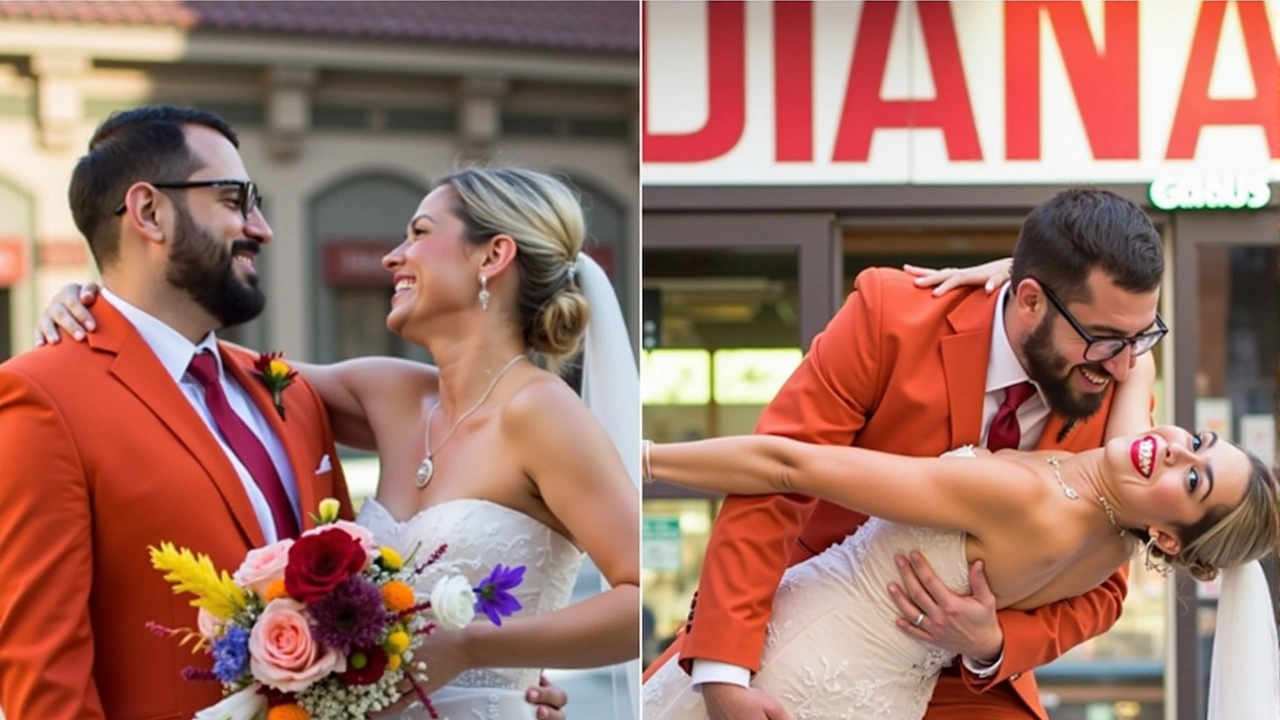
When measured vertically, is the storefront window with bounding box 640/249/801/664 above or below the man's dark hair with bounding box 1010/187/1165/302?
below

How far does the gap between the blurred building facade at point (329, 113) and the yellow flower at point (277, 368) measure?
9.11 metres

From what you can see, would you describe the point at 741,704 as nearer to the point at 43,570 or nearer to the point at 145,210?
the point at 43,570

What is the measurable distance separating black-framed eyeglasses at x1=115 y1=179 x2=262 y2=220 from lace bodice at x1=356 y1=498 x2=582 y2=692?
0.72 meters

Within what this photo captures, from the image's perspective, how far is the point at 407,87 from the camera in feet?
44.7

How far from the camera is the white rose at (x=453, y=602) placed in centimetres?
255

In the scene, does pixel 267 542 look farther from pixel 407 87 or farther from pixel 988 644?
pixel 407 87

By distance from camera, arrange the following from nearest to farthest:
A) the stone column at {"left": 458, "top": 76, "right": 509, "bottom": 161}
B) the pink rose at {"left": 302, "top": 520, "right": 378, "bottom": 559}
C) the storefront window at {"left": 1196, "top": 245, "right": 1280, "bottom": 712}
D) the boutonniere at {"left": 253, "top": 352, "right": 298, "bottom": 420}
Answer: the pink rose at {"left": 302, "top": 520, "right": 378, "bottom": 559} → the boutonniere at {"left": 253, "top": 352, "right": 298, "bottom": 420} → the storefront window at {"left": 1196, "top": 245, "right": 1280, "bottom": 712} → the stone column at {"left": 458, "top": 76, "right": 509, "bottom": 161}

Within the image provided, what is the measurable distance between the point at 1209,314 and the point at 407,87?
9804mm

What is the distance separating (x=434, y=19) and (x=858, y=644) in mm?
11108

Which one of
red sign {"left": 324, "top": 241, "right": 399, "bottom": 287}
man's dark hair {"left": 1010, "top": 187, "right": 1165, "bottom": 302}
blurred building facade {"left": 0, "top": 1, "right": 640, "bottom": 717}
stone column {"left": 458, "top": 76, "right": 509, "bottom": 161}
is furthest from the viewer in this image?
red sign {"left": 324, "top": 241, "right": 399, "bottom": 287}

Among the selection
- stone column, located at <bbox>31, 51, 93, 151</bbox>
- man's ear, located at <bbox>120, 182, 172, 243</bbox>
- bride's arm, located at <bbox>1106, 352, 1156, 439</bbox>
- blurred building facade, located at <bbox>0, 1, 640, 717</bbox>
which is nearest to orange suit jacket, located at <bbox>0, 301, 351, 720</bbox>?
man's ear, located at <bbox>120, 182, 172, 243</bbox>

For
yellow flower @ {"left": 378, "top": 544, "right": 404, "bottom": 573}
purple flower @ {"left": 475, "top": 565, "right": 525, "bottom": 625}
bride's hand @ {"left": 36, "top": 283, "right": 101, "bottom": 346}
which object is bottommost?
purple flower @ {"left": 475, "top": 565, "right": 525, "bottom": 625}

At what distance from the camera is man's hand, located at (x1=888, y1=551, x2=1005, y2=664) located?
9.05 feet

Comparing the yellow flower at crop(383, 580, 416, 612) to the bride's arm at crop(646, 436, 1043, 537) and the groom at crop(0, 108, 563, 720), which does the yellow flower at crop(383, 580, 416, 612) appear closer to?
the groom at crop(0, 108, 563, 720)
